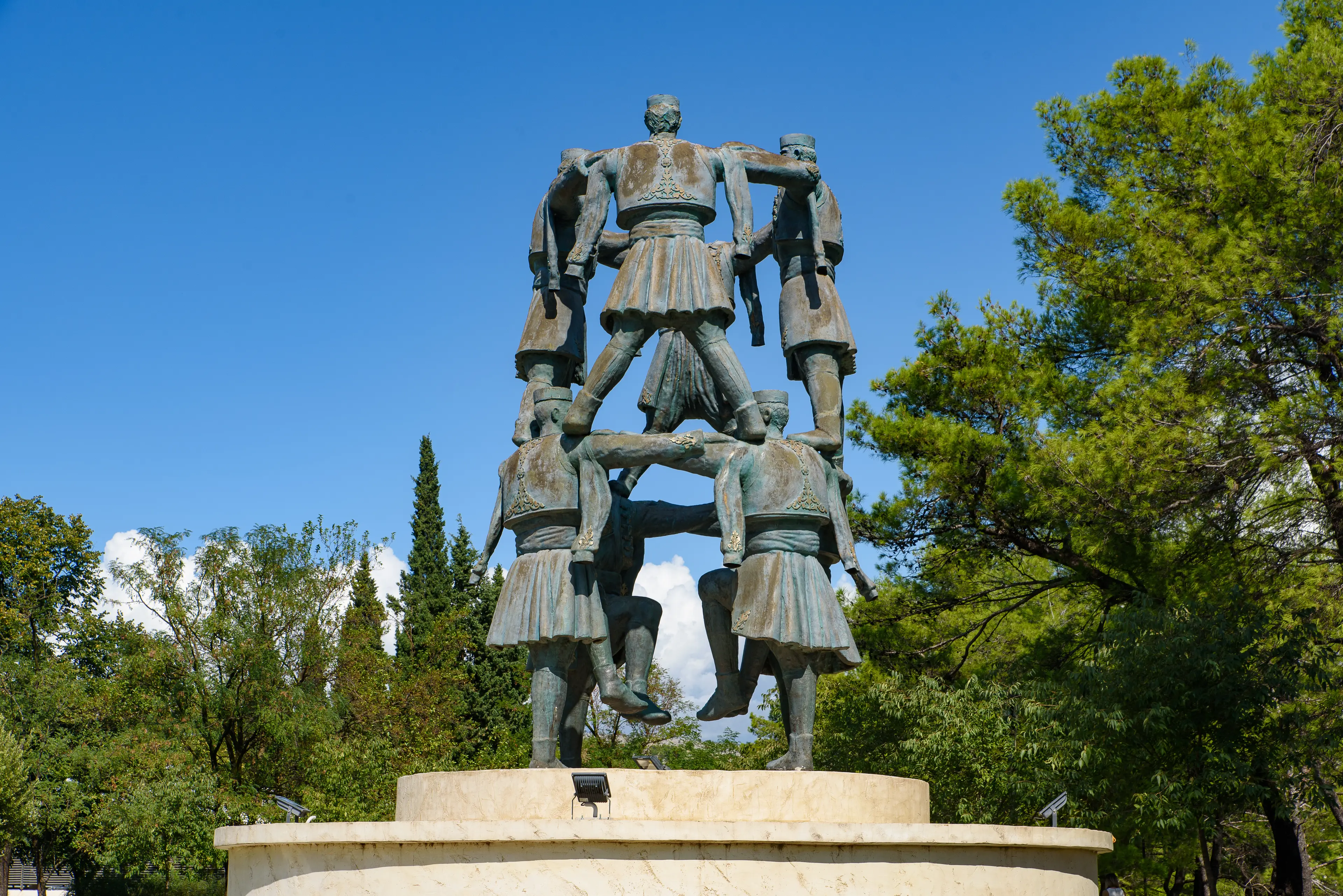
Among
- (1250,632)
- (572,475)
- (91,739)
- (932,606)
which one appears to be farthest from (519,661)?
(572,475)

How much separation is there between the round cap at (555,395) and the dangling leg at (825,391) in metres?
1.53

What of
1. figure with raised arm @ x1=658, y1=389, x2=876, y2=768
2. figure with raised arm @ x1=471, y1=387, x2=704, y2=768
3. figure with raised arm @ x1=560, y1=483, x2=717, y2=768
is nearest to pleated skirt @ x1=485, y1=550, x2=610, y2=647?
figure with raised arm @ x1=471, y1=387, x2=704, y2=768

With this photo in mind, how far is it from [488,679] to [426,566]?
5482mm

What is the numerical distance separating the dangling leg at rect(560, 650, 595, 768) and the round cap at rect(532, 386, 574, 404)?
5.11ft

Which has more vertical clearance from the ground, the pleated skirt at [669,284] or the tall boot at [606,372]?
the pleated skirt at [669,284]

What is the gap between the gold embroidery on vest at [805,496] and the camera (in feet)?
25.5

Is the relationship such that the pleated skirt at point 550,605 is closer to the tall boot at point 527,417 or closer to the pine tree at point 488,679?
the tall boot at point 527,417

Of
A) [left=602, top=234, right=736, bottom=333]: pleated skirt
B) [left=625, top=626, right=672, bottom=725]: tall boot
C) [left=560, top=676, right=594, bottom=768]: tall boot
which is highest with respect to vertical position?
[left=602, top=234, right=736, bottom=333]: pleated skirt

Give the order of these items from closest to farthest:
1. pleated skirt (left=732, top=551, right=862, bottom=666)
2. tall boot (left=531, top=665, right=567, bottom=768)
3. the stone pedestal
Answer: the stone pedestal < pleated skirt (left=732, top=551, right=862, bottom=666) < tall boot (left=531, top=665, right=567, bottom=768)

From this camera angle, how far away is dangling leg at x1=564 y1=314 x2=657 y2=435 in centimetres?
803

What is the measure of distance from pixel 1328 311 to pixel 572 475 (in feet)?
34.8

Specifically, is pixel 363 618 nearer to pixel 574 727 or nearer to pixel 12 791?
pixel 12 791

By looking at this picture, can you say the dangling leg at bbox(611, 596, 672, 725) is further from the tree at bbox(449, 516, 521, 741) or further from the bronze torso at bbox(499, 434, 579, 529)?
the tree at bbox(449, 516, 521, 741)

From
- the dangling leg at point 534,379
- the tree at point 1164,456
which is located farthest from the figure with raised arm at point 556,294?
the tree at point 1164,456
